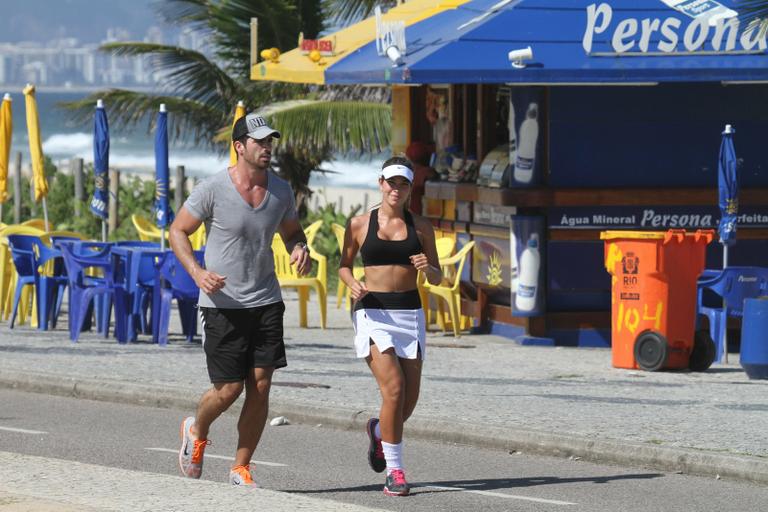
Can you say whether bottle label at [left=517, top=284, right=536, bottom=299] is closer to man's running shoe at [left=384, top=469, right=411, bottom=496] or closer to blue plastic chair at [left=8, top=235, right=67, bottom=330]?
blue plastic chair at [left=8, top=235, right=67, bottom=330]

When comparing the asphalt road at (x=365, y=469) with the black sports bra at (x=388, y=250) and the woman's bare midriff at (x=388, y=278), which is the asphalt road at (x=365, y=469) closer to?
the woman's bare midriff at (x=388, y=278)

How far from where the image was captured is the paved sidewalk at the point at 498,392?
10.2 meters

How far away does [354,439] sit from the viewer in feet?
35.8

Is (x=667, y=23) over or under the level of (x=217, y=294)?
over

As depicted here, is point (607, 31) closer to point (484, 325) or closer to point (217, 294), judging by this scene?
point (484, 325)

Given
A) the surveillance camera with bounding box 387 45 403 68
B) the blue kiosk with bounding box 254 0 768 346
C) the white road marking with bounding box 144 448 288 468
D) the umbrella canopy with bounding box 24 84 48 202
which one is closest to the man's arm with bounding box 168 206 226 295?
the white road marking with bounding box 144 448 288 468

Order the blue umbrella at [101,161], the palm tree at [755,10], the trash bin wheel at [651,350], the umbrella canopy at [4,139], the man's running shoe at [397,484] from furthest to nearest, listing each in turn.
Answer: the umbrella canopy at [4,139] < the blue umbrella at [101,161] < the trash bin wheel at [651,350] < the palm tree at [755,10] < the man's running shoe at [397,484]

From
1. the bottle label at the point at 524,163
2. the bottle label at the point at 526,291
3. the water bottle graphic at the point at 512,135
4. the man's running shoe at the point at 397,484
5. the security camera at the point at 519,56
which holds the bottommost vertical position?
the man's running shoe at the point at 397,484

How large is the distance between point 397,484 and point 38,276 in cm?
824

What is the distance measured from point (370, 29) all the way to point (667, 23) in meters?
4.87

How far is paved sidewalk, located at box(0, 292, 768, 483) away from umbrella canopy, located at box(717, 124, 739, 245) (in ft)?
3.94

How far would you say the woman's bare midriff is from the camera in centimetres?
893

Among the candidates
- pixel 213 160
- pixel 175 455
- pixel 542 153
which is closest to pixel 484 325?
pixel 542 153

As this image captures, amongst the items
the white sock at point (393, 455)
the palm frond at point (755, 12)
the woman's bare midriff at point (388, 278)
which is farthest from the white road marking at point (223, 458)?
the palm frond at point (755, 12)
